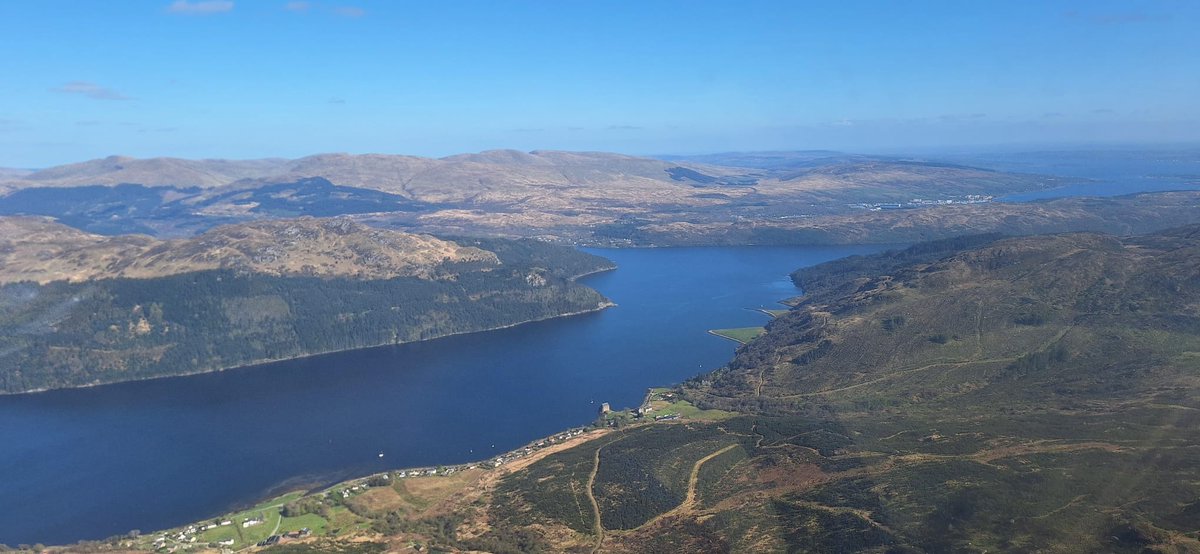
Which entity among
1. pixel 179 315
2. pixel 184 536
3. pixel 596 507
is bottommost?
pixel 184 536

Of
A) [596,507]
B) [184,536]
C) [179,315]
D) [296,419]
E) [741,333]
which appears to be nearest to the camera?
[184,536]

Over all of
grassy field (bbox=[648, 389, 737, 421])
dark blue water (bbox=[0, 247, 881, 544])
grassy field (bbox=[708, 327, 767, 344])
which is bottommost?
dark blue water (bbox=[0, 247, 881, 544])

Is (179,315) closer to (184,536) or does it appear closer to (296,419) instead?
(296,419)

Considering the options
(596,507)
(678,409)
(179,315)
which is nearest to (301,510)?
(596,507)

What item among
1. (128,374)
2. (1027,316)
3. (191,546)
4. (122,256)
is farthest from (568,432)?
(122,256)

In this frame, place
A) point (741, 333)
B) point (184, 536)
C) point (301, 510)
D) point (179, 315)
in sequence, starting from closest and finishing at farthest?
point (184, 536) → point (301, 510) → point (741, 333) → point (179, 315)

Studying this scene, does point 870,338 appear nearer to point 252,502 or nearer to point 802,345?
point 802,345

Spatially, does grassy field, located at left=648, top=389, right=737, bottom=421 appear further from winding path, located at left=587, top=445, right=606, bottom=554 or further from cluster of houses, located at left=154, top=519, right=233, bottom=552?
cluster of houses, located at left=154, top=519, right=233, bottom=552

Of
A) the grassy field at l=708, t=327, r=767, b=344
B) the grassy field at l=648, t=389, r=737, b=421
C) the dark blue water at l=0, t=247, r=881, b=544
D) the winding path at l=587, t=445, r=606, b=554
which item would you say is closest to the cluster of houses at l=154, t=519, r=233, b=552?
the dark blue water at l=0, t=247, r=881, b=544
